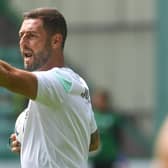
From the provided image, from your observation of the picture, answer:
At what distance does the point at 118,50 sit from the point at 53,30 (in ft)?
46.4

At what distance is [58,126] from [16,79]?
0.44 m

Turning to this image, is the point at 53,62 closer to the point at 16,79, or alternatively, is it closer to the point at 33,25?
the point at 33,25

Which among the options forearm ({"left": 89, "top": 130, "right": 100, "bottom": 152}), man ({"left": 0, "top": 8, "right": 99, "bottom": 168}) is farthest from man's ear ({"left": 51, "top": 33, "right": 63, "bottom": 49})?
forearm ({"left": 89, "top": 130, "right": 100, "bottom": 152})

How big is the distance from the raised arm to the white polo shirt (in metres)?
0.17

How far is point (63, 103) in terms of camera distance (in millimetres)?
5801

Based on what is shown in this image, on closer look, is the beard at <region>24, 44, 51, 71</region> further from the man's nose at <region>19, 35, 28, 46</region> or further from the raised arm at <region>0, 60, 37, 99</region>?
the raised arm at <region>0, 60, 37, 99</region>

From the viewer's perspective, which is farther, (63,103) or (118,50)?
(118,50)

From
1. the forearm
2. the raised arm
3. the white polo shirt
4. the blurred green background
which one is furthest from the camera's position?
the blurred green background

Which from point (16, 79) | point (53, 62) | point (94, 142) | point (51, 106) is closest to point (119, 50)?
point (94, 142)

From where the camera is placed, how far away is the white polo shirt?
5.79 meters

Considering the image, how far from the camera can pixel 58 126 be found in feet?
19.2

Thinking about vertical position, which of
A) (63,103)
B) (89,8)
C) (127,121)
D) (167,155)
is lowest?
(127,121)

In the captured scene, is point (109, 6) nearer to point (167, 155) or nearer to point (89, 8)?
point (89, 8)

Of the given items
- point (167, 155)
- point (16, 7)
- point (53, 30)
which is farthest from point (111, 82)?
point (167, 155)
